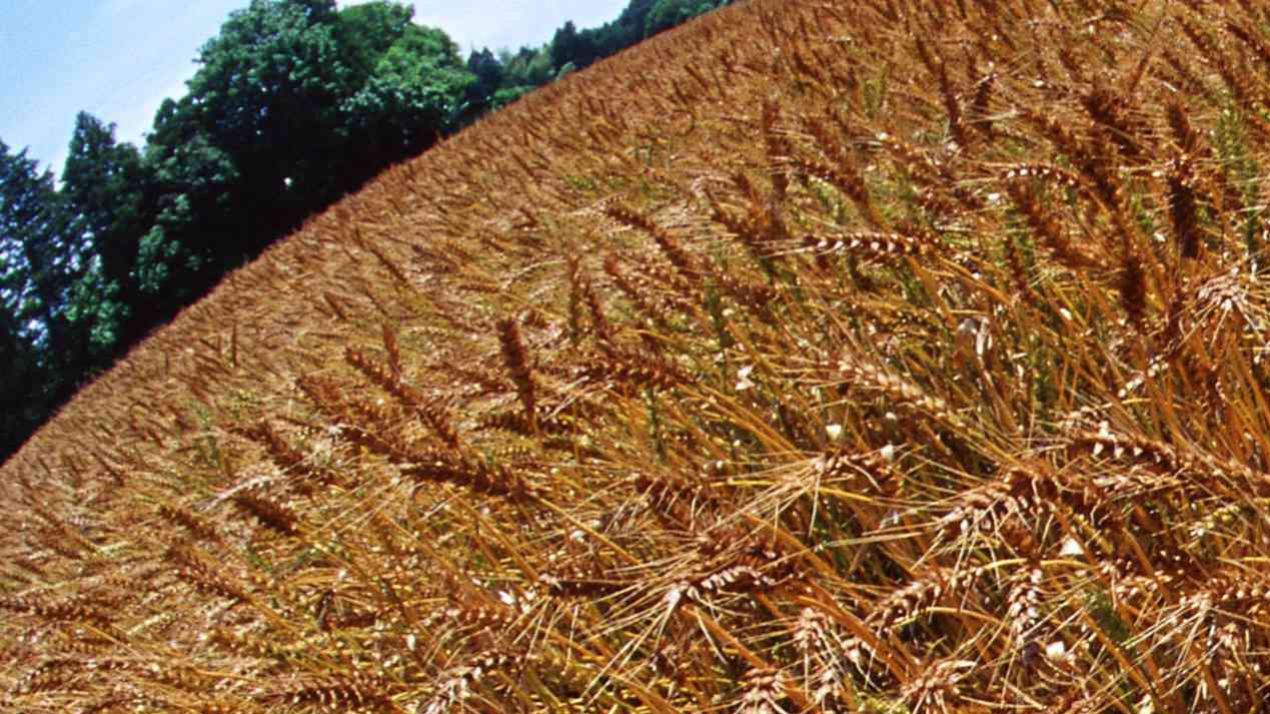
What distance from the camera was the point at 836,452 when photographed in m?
1.58

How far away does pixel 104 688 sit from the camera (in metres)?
2.62

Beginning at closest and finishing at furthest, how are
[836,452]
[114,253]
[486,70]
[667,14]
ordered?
1. [836,452]
2. [114,253]
3. [667,14]
4. [486,70]

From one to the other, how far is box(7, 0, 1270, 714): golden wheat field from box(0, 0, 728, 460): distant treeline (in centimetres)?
2364

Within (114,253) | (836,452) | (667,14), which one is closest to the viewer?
(836,452)

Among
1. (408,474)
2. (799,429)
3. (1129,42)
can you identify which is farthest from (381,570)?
(1129,42)

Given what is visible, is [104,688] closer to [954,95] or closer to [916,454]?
[916,454]

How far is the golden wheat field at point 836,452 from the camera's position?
4.66 feet

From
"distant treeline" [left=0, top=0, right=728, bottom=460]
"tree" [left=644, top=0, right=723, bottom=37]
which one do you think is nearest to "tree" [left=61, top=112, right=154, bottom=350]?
"distant treeline" [left=0, top=0, right=728, bottom=460]

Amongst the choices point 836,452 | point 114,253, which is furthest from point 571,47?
point 836,452

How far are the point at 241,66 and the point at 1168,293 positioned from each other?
29.8m

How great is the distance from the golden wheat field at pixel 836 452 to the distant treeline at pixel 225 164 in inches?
931

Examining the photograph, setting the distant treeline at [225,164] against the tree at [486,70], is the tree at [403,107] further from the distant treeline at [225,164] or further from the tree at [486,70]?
the tree at [486,70]

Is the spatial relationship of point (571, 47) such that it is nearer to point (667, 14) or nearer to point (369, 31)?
point (667, 14)

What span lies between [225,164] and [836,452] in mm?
27579
